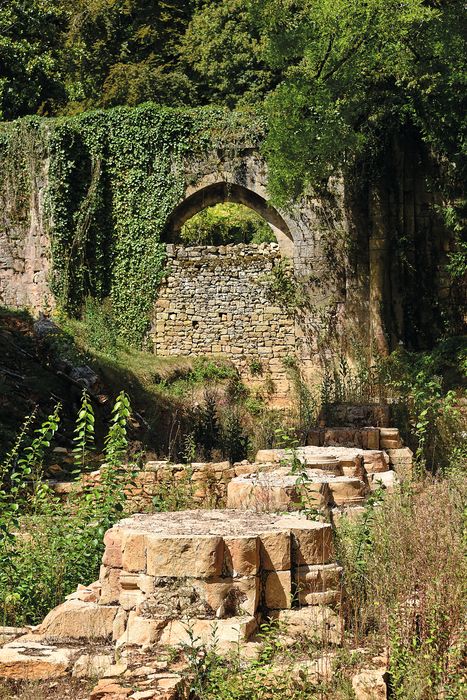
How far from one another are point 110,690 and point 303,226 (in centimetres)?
1649

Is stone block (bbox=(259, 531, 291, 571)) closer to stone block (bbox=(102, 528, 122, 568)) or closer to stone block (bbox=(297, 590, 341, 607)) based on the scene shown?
stone block (bbox=(297, 590, 341, 607))

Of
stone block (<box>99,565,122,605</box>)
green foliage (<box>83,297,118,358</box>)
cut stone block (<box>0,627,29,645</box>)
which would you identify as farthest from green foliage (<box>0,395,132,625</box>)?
green foliage (<box>83,297,118,358</box>)

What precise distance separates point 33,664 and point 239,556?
3.96ft

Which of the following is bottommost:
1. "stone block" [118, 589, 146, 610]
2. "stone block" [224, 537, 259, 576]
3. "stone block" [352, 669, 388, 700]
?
"stone block" [352, 669, 388, 700]

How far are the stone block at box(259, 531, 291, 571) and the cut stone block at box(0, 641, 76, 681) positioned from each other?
1160 millimetres

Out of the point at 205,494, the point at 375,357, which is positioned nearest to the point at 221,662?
the point at 205,494

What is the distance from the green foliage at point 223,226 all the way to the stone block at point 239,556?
22286 mm

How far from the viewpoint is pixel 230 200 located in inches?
846

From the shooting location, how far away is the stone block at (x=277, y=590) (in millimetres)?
5867

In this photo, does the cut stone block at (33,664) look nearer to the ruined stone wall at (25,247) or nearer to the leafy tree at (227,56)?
the ruined stone wall at (25,247)

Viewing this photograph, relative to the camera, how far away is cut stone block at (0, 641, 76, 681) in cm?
539

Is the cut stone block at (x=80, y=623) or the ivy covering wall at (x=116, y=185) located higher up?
the ivy covering wall at (x=116, y=185)

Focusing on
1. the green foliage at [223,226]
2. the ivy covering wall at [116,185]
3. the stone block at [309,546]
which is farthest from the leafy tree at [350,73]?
the stone block at [309,546]

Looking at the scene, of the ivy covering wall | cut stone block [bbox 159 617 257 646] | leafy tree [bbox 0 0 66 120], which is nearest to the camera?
cut stone block [bbox 159 617 257 646]
